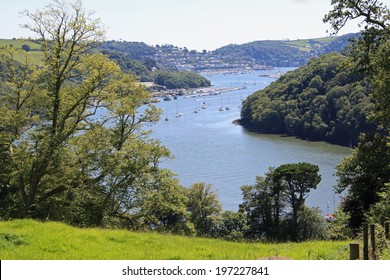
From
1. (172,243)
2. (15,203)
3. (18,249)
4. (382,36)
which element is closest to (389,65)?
(382,36)

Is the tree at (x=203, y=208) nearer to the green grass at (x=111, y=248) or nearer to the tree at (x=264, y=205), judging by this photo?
the tree at (x=264, y=205)

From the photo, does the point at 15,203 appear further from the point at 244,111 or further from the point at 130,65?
the point at 130,65

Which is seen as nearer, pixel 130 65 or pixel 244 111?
pixel 244 111

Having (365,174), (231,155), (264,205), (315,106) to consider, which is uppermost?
(365,174)

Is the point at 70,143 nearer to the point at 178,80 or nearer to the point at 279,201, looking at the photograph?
the point at 279,201

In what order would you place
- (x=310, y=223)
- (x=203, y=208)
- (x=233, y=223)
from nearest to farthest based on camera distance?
(x=310, y=223), (x=233, y=223), (x=203, y=208)

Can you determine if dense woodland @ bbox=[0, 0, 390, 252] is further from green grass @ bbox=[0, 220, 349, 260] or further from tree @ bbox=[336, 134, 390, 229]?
green grass @ bbox=[0, 220, 349, 260]

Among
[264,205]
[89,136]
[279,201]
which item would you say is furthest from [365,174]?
[264,205]
